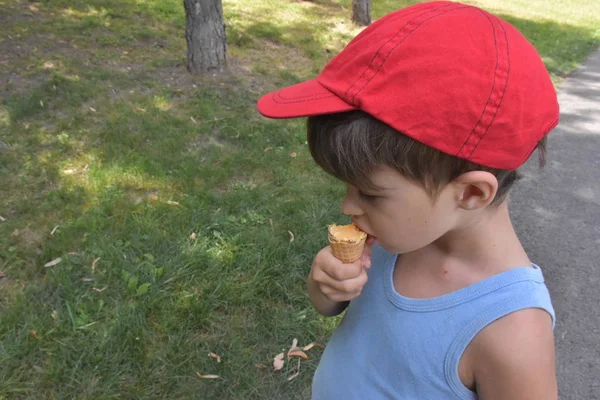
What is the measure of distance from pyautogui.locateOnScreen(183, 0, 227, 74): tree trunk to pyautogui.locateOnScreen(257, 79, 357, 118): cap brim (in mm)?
4294

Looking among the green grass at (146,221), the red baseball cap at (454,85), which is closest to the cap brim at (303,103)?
the red baseball cap at (454,85)

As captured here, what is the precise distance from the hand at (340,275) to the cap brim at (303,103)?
0.41m

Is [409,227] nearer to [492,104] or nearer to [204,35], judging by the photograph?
[492,104]

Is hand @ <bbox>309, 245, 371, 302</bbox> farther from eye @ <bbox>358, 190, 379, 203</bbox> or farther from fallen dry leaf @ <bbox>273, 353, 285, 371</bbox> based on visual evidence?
fallen dry leaf @ <bbox>273, 353, 285, 371</bbox>

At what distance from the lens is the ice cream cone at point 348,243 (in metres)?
1.25

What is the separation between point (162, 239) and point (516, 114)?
2.55 m

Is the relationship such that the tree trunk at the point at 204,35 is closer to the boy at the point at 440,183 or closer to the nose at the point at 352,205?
the boy at the point at 440,183

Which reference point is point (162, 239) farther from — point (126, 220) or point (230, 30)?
point (230, 30)

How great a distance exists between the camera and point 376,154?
1041mm

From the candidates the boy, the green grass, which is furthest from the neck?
the green grass

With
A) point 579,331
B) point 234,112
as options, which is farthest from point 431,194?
point 234,112

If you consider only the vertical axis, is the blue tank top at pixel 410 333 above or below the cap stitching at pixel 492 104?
below

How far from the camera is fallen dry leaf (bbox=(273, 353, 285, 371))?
2.56m

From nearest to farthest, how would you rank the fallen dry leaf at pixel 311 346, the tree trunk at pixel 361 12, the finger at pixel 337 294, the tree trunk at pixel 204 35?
the finger at pixel 337 294 < the fallen dry leaf at pixel 311 346 < the tree trunk at pixel 204 35 < the tree trunk at pixel 361 12
